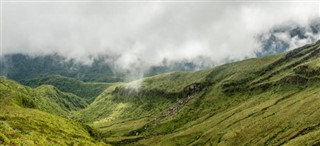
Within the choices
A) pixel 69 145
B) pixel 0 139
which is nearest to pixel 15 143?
pixel 0 139

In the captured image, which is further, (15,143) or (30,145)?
(30,145)

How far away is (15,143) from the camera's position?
75.4 metres

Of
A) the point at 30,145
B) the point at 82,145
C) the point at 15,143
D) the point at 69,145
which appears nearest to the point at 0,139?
the point at 15,143

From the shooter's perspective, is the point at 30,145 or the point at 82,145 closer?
the point at 30,145

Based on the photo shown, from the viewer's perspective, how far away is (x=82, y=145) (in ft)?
601

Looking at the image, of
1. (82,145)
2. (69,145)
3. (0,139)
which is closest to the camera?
(0,139)

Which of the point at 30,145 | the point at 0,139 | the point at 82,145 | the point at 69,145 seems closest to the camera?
the point at 0,139

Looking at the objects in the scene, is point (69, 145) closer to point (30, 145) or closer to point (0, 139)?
point (30, 145)

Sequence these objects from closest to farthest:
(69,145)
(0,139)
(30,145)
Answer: (0,139), (30,145), (69,145)

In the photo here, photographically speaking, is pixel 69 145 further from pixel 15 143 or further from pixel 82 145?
pixel 15 143

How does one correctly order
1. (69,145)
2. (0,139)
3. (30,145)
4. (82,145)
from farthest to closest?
(82,145) < (69,145) < (30,145) < (0,139)

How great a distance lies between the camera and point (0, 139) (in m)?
71.4

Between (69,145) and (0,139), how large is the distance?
93.7 m

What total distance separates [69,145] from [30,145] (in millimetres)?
82751
